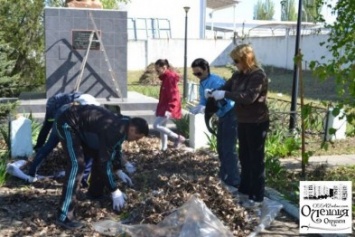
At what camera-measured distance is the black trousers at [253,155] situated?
523 centimetres

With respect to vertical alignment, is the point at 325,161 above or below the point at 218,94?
below

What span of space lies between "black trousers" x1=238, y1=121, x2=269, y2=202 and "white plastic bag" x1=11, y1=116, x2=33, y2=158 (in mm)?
3486

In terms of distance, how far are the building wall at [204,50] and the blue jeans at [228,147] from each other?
23.8 metres

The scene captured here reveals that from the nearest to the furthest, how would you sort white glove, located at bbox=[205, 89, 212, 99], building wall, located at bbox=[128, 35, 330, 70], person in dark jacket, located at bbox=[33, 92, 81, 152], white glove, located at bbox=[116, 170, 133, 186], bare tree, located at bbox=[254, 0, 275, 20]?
white glove, located at bbox=[205, 89, 212, 99], white glove, located at bbox=[116, 170, 133, 186], person in dark jacket, located at bbox=[33, 92, 81, 152], building wall, located at bbox=[128, 35, 330, 70], bare tree, located at bbox=[254, 0, 275, 20]

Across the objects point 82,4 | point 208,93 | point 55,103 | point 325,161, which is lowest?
point 325,161

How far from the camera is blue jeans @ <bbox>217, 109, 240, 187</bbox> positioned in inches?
230

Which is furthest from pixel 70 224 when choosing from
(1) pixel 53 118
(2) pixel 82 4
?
(2) pixel 82 4

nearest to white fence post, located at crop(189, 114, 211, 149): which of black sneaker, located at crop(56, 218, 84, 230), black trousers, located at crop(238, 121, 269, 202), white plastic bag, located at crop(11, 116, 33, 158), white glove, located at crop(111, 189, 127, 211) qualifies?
white plastic bag, located at crop(11, 116, 33, 158)

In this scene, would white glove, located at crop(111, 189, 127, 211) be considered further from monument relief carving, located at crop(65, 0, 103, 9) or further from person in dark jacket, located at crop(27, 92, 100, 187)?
monument relief carving, located at crop(65, 0, 103, 9)

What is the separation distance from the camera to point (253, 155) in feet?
17.4

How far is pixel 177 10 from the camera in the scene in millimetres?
36469

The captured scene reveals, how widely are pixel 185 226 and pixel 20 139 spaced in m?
4.02

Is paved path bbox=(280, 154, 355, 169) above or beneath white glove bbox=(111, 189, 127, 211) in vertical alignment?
beneath

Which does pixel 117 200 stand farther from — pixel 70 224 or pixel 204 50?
pixel 204 50
